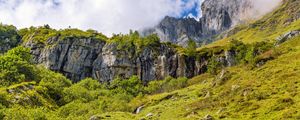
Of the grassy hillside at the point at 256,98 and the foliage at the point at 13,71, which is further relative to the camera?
the foliage at the point at 13,71

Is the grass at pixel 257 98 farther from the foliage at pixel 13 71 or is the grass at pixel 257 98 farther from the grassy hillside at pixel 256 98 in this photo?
the foliage at pixel 13 71

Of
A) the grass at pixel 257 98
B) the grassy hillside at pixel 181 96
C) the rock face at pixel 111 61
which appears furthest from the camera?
the rock face at pixel 111 61

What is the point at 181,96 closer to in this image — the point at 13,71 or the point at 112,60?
the point at 13,71

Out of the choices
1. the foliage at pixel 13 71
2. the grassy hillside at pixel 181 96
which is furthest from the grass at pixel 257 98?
the foliage at pixel 13 71

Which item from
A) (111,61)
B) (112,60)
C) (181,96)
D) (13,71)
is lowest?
(181,96)

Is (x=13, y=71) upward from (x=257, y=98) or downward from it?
upward

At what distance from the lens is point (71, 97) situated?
12394 centimetres

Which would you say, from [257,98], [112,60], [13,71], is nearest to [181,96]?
[257,98]

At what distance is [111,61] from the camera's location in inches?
7293

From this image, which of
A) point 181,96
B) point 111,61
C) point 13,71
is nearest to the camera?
point 181,96

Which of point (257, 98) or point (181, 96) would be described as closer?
point (257, 98)

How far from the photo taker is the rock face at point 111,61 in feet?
602

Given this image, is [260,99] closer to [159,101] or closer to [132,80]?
[159,101]

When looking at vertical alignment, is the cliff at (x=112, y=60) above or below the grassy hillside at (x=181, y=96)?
above
